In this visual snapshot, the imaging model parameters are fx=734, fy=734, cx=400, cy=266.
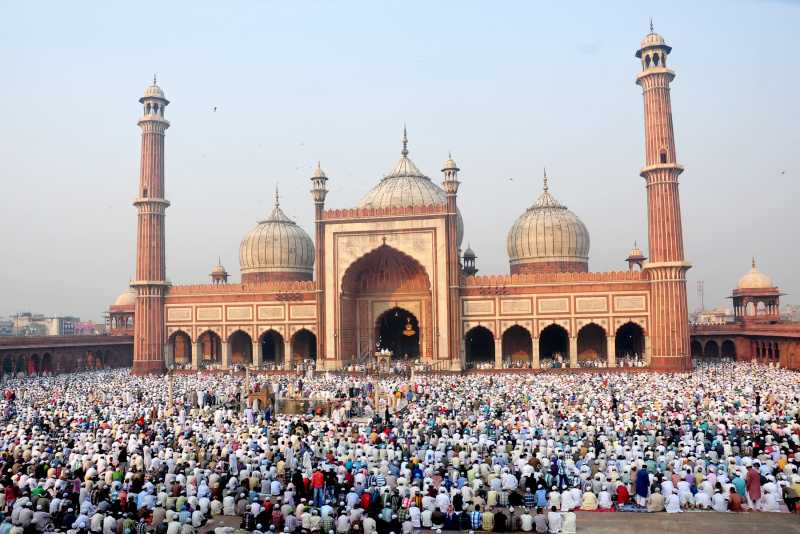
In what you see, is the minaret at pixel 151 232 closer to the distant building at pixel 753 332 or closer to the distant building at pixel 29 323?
the distant building at pixel 753 332

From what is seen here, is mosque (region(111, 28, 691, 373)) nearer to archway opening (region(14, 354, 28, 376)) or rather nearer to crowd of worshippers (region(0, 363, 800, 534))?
archway opening (region(14, 354, 28, 376))

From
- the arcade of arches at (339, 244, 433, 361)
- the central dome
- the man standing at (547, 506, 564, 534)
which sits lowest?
the man standing at (547, 506, 564, 534)

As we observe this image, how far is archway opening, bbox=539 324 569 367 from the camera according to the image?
37.3 m

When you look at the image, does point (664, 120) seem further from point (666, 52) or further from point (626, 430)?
point (626, 430)

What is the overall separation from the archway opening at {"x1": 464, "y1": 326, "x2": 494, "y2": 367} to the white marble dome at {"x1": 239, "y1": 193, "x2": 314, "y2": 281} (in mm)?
12014

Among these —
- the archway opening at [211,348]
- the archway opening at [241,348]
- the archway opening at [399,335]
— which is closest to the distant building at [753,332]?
the archway opening at [399,335]

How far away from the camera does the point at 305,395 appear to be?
2441 cm

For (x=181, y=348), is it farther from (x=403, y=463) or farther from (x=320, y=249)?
(x=403, y=463)

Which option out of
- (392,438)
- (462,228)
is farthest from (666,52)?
(392,438)

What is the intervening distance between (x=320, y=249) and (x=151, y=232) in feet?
29.5

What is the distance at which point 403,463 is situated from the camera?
13.1 metres

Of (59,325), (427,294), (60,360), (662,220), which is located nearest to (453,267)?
(427,294)

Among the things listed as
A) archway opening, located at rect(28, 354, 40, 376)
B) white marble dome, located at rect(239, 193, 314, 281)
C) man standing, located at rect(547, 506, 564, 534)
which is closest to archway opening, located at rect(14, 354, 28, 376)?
archway opening, located at rect(28, 354, 40, 376)

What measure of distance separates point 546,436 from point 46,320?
348 ft
